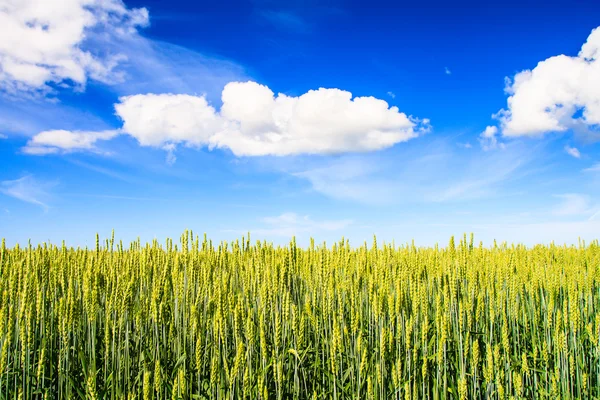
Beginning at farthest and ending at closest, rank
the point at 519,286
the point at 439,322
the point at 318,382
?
the point at 519,286 → the point at 318,382 → the point at 439,322

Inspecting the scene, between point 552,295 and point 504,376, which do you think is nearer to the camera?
point 504,376

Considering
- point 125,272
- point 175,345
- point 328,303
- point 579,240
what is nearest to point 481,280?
point 328,303

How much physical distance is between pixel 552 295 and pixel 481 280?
0.59m

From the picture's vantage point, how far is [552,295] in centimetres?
338

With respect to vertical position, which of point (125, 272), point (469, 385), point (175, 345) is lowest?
point (469, 385)

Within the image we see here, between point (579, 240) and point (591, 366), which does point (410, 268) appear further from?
point (579, 240)

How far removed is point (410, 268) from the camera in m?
3.97

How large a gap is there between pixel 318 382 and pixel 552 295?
2055 millimetres

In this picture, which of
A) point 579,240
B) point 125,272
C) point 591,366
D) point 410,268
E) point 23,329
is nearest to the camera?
point 23,329

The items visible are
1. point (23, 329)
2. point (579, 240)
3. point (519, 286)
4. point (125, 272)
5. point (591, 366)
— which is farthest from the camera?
point (579, 240)

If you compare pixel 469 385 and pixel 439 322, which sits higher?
pixel 439 322

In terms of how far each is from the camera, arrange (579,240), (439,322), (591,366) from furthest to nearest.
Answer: (579,240), (591,366), (439,322)

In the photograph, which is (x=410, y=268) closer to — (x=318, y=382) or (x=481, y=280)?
(x=481, y=280)

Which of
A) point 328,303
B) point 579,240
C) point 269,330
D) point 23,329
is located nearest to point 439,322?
point 328,303
